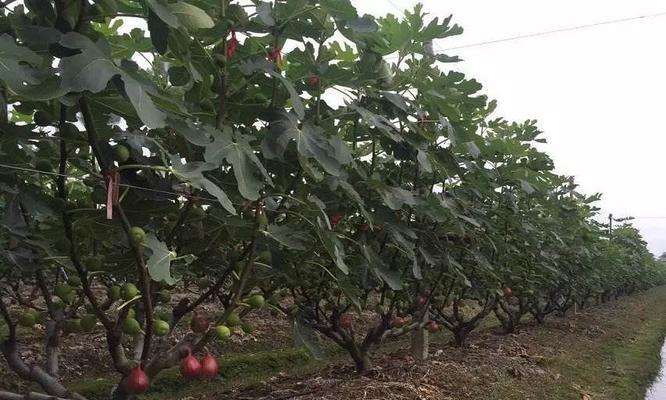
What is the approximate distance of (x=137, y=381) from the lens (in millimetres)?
1808

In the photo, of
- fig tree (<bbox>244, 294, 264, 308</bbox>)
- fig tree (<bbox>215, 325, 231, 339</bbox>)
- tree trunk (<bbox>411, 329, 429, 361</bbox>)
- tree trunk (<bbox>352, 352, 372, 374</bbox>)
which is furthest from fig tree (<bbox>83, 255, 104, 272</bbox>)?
tree trunk (<bbox>411, 329, 429, 361</bbox>)

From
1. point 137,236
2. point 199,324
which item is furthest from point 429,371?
point 137,236

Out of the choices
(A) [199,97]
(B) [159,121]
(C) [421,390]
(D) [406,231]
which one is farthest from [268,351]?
(B) [159,121]

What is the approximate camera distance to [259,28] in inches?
75.0

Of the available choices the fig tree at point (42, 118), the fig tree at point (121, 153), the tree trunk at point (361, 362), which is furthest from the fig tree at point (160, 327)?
the tree trunk at point (361, 362)

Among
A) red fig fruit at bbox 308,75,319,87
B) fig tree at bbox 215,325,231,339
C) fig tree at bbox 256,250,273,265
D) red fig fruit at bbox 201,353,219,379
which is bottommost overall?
red fig fruit at bbox 201,353,219,379

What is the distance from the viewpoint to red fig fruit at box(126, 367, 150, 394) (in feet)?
5.93

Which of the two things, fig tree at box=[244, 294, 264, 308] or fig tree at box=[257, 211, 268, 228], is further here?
fig tree at box=[244, 294, 264, 308]

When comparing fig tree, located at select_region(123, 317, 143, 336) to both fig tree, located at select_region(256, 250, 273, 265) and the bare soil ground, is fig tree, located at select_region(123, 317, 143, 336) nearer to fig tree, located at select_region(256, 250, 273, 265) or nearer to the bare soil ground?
fig tree, located at select_region(256, 250, 273, 265)

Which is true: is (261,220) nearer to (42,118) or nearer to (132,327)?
(132,327)

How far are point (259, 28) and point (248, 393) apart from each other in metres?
3.82

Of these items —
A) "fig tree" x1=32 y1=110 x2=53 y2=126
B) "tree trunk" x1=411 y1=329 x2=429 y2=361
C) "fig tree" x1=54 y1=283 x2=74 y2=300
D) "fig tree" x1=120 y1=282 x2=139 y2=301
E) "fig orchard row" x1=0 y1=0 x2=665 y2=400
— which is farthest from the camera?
"tree trunk" x1=411 y1=329 x2=429 y2=361

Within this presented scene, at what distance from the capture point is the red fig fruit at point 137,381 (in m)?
1.81

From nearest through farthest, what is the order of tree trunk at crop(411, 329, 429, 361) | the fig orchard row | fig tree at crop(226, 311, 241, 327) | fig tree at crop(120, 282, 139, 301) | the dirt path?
the fig orchard row → fig tree at crop(120, 282, 139, 301) → fig tree at crop(226, 311, 241, 327) → the dirt path → tree trunk at crop(411, 329, 429, 361)
